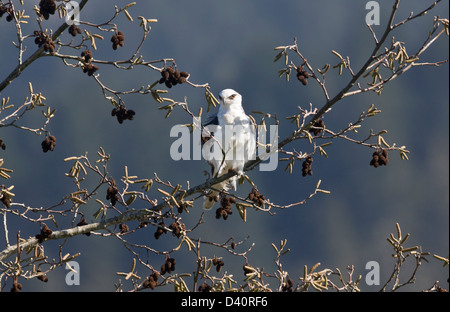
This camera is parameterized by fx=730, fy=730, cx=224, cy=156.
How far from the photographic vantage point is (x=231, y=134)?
6.86 m

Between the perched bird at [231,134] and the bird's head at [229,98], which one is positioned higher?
the bird's head at [229,98]

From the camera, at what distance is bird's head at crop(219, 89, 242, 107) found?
278 inches

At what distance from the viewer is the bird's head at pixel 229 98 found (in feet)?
23.2

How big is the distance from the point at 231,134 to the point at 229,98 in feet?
1.36

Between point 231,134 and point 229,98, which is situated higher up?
point 229,98

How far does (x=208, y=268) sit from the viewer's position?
4.98 metres

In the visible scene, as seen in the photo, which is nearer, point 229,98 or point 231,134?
point 231,134

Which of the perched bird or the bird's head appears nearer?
the perched bird

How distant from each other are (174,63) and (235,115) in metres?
1.72

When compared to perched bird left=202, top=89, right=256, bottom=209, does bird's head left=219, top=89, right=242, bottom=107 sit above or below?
above

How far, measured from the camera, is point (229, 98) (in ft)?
23.2

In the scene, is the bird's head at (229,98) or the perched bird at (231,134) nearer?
the perched bird at (231,134)

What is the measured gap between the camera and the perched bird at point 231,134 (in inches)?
269
